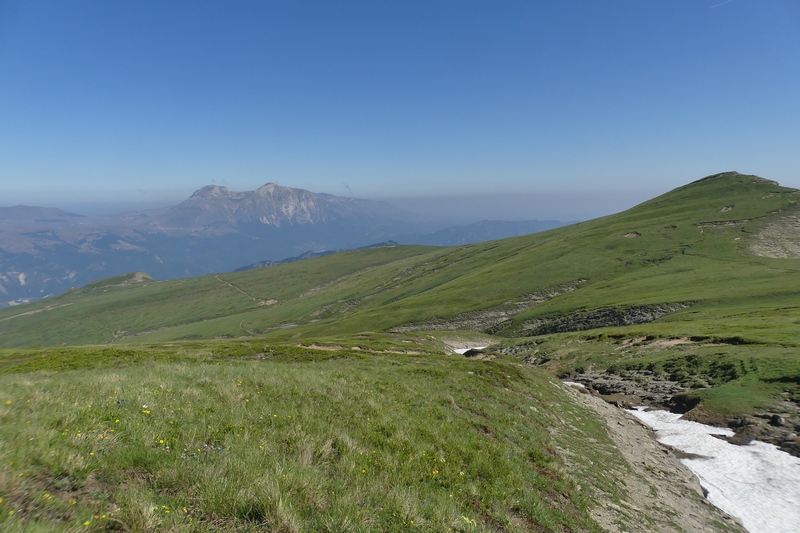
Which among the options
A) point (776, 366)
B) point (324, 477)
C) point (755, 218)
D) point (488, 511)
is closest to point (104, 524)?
point (324, 477)

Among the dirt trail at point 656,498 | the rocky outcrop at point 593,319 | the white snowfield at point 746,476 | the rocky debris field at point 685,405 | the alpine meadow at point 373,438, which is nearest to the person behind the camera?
the alpine meadow at point 373,438

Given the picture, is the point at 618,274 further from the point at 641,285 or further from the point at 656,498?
the point at 656,498

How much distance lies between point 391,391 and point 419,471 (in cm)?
952

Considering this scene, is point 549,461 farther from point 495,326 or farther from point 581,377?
point 495,326

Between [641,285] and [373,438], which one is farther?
[641,285]

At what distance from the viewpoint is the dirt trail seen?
14.1 metres

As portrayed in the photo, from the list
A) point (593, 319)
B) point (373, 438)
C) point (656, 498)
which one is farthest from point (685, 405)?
point (593, 319)

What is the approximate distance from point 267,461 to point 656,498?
19.4 metres

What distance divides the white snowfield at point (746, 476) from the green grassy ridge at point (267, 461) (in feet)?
28.7

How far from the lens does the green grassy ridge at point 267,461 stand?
20.5 feet

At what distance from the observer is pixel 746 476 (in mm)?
22453

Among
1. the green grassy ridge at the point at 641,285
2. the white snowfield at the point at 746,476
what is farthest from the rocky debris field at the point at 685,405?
the green grassy ridge at the point at 641,285

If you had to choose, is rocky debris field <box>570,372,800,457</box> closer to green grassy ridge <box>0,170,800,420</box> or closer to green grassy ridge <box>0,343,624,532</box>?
green grassy ridge <box>0,170,800,420</box>

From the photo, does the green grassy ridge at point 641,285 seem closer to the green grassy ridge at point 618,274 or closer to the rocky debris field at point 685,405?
the green grassy ridge at point 618,274
